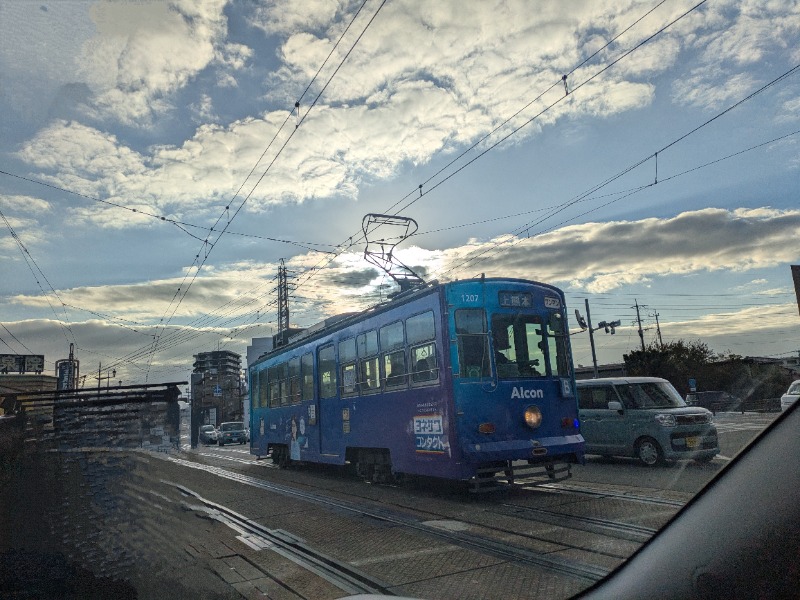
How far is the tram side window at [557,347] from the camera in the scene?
390 inches

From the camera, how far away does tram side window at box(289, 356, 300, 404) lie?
1512 centimetres

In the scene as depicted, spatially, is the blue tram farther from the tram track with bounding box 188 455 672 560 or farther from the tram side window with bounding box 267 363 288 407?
the tram side window with bounding box 267 363 288 407

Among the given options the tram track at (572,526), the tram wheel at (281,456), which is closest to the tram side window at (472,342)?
the tram track at (572,526)

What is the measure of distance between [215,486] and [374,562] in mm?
8453

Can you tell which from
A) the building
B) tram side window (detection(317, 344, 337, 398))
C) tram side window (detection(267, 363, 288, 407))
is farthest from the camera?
the building

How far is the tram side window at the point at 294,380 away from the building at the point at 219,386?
61.6 m

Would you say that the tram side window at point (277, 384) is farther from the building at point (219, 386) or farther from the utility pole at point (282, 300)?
the building at point (219, 386)

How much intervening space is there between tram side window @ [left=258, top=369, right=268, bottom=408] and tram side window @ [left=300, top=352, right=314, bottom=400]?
11.8 feet

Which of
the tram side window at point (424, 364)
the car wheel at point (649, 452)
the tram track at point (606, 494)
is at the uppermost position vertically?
the tram side window at point (424, 364)

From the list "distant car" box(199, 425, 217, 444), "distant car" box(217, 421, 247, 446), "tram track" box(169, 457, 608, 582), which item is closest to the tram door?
"tram track" box(169, 457, 608, 582)

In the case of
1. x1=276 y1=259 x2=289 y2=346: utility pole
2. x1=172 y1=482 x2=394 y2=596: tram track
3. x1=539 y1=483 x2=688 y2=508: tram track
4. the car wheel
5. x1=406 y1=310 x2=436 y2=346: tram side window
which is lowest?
x1=172 y1=482 x2=394 y2=596: tram track

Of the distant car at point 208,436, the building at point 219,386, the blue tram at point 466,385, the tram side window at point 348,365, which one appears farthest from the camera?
the building at point 219,386

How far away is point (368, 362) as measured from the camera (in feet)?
37.4

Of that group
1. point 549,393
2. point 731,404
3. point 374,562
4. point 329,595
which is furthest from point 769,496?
point 549,393
